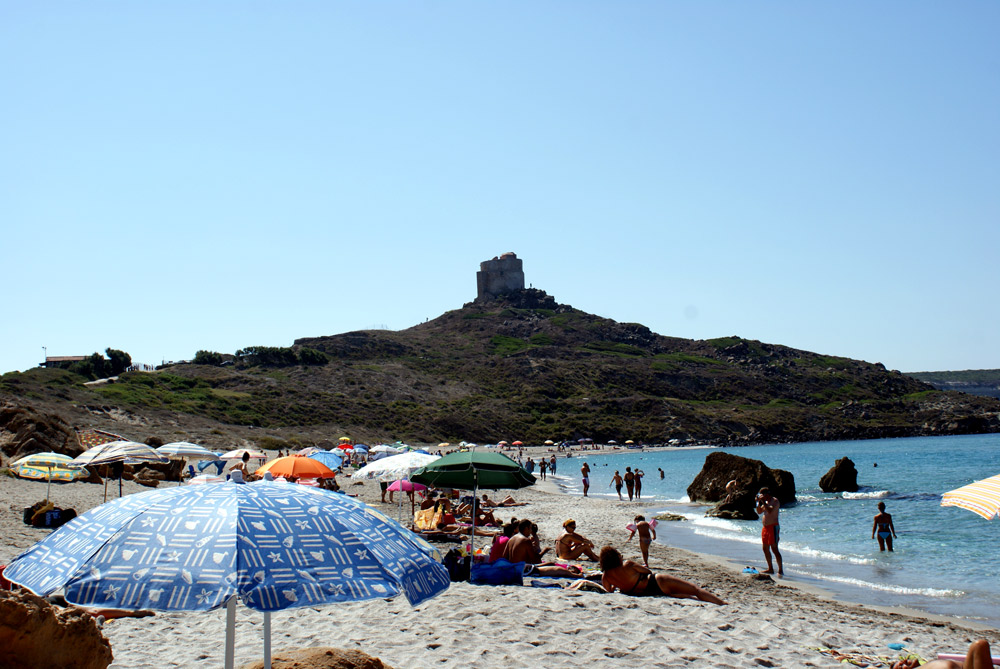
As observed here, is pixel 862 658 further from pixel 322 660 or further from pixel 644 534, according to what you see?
pixel 644 534

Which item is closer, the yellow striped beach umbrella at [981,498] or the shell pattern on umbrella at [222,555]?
the shell pattern on umbrella at [222,555]

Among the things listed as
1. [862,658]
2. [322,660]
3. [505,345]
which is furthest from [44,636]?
[505,345]

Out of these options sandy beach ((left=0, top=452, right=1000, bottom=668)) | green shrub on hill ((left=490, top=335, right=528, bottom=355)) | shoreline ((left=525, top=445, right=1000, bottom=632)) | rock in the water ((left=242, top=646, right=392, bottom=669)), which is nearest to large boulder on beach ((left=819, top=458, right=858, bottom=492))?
shoreline ((left=525, top=445, right=1000, bottom=632))

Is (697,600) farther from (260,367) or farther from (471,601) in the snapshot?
(260,367)

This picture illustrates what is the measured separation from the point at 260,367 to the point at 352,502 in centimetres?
9132

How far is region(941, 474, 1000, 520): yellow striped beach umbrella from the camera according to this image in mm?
5824

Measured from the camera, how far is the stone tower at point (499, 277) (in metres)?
153

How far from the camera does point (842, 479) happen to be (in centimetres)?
3288

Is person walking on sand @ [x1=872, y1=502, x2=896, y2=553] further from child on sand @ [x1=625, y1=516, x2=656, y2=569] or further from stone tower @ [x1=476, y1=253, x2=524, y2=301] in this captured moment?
stone tower @ [x1=476, y1=253, x2=524, y2=301]

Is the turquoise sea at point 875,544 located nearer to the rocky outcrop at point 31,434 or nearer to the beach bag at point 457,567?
the beach bag at point 457,567

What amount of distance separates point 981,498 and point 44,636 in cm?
662

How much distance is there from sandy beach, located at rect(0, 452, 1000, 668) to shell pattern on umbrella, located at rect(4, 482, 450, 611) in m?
3.29

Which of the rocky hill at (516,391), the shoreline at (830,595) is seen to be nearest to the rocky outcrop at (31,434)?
the shoreline at (830,595)

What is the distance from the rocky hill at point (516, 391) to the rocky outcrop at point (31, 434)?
78.6 feet
